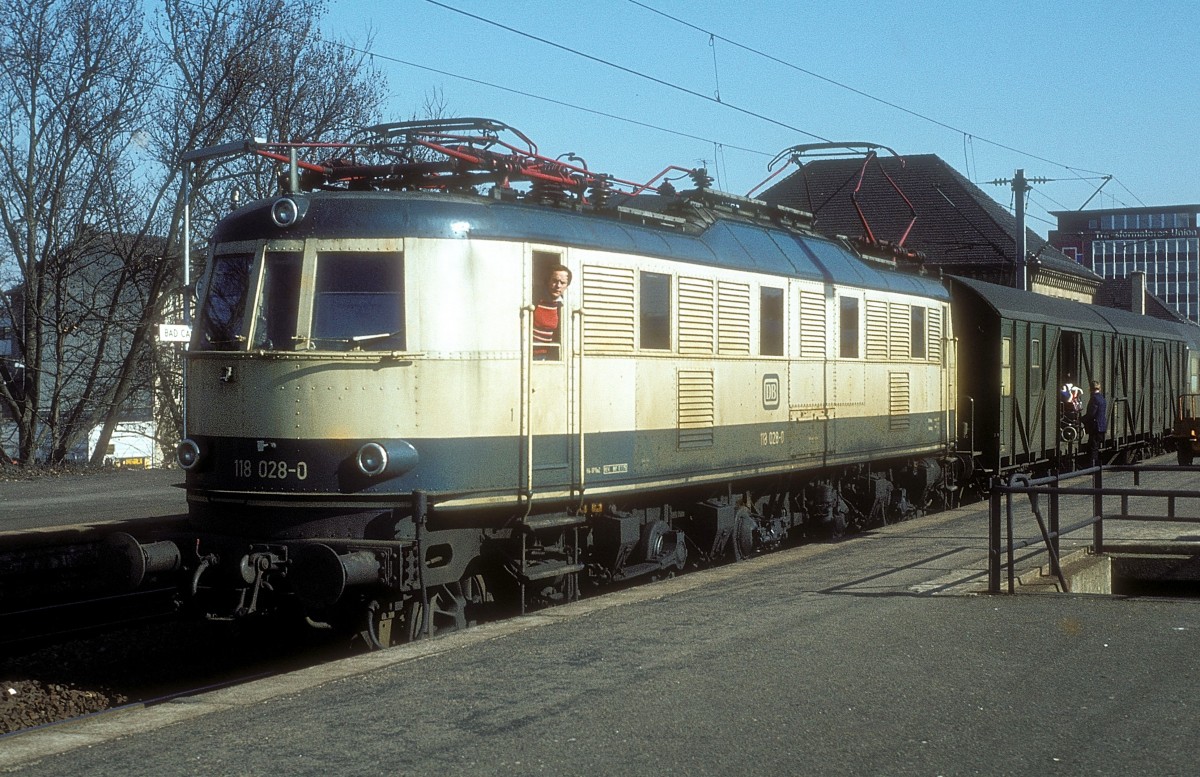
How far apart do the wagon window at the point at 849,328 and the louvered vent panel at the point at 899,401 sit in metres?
1.22

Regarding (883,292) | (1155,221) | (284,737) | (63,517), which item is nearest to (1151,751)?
(284,737)

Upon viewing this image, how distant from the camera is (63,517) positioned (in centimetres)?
1762

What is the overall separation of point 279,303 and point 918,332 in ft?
34.4

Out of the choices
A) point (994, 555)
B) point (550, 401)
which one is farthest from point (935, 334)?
point (550, 401)

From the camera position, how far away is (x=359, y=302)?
10.0 metres

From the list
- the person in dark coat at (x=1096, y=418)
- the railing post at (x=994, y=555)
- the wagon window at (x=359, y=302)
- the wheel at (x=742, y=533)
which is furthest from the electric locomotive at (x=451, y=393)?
the person in dark coat at (x=1096, y=418)

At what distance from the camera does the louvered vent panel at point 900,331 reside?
17.2 m

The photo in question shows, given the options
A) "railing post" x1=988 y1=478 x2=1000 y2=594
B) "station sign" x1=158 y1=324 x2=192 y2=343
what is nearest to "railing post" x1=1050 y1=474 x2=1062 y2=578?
"railing post" x1=988 y1=478 x2=1000 y2=594

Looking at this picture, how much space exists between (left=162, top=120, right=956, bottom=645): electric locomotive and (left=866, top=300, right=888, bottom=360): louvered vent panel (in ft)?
11.8

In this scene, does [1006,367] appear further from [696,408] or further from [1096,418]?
[696,408]

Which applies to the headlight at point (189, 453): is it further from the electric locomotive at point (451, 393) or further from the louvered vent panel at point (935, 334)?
the louvered vent panel at point (935, 334)

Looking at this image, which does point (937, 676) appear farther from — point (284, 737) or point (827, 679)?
point (284, 737)

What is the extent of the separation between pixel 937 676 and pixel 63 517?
43.3ft

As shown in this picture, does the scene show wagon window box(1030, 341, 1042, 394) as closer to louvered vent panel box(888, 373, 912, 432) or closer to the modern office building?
louvered vent panel box(888, 373, 912, 432)
